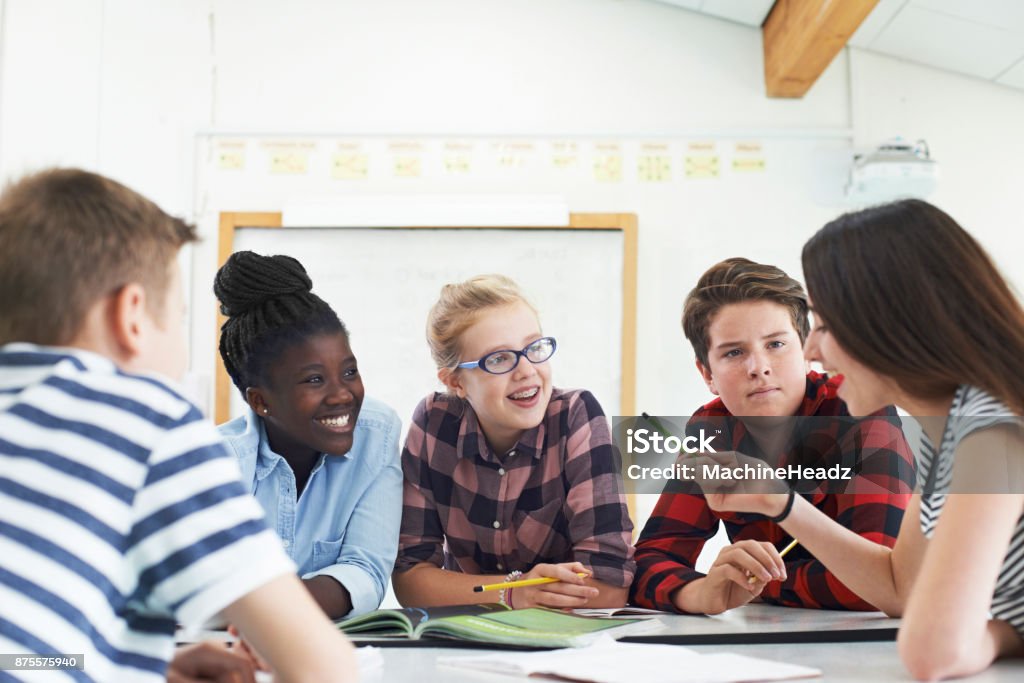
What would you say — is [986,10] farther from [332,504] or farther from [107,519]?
[107,519]

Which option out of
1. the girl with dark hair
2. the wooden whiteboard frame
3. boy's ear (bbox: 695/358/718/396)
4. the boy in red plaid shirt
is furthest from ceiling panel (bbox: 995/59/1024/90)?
the girl with dark hair

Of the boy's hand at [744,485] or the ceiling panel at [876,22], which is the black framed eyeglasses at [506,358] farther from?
the ceiling panel at [876,22]

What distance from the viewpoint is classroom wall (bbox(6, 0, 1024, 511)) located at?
361 centimetres

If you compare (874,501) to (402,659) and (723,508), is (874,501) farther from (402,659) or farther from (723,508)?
(402,659)

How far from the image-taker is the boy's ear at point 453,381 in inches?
73.5

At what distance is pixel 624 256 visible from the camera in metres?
3.58

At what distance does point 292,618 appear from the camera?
0.75 metres

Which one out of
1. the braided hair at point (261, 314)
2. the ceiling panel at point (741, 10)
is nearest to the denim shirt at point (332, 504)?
the braided hair at point (261, 314)

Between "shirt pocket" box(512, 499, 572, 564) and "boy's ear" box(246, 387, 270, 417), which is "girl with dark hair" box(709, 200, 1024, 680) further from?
"boy's ear" box(246, 387, 270, 417)

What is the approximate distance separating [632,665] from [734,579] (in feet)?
1.48

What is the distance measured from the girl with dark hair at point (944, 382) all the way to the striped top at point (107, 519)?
2.14 feet

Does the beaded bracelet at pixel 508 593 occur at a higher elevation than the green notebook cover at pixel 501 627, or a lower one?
lower

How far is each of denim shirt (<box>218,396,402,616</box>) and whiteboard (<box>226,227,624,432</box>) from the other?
186 cm

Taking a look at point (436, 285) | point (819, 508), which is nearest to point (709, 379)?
point (819, 508)
